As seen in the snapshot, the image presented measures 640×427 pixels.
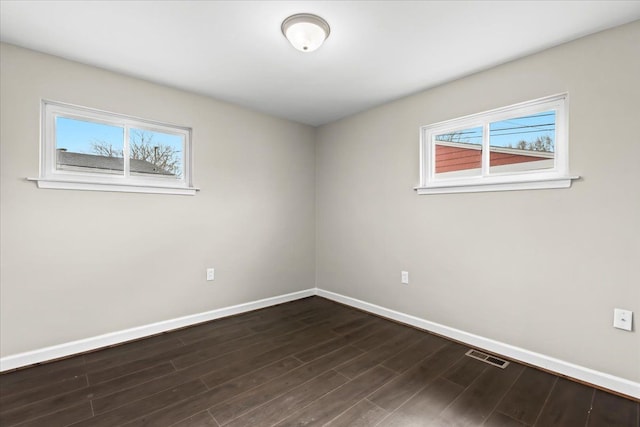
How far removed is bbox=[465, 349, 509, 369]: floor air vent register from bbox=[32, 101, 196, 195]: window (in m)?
2.96

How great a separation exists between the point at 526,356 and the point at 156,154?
3664 millimetres

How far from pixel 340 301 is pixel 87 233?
2743 mm

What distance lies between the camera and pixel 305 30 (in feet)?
6.28

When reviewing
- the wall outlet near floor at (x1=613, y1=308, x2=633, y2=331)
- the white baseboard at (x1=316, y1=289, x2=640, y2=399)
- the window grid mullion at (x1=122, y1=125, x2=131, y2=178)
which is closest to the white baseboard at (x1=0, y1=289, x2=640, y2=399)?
the white baseboard at (x1=316, y1=289, x2=640, y2=399)

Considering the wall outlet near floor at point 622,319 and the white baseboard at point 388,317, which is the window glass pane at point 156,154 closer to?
the white baseboard at point 388,317

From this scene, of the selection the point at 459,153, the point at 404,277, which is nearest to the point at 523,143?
the point at 459,153

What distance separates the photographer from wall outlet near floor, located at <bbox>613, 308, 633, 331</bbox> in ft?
6.17

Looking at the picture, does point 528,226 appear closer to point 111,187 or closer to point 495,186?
point 495,186

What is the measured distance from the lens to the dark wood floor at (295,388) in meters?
1.66

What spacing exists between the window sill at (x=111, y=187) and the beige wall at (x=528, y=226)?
198 centimetres

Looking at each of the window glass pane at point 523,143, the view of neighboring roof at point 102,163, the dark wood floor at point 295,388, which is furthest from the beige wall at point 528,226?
the view of neighboring roof at point 102,163

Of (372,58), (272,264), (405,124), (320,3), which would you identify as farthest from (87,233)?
(405,124)

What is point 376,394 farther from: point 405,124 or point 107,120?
point 107,120

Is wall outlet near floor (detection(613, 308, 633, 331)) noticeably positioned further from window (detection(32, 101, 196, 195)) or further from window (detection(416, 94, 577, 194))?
window (detection(32, 101, 196, 195))
